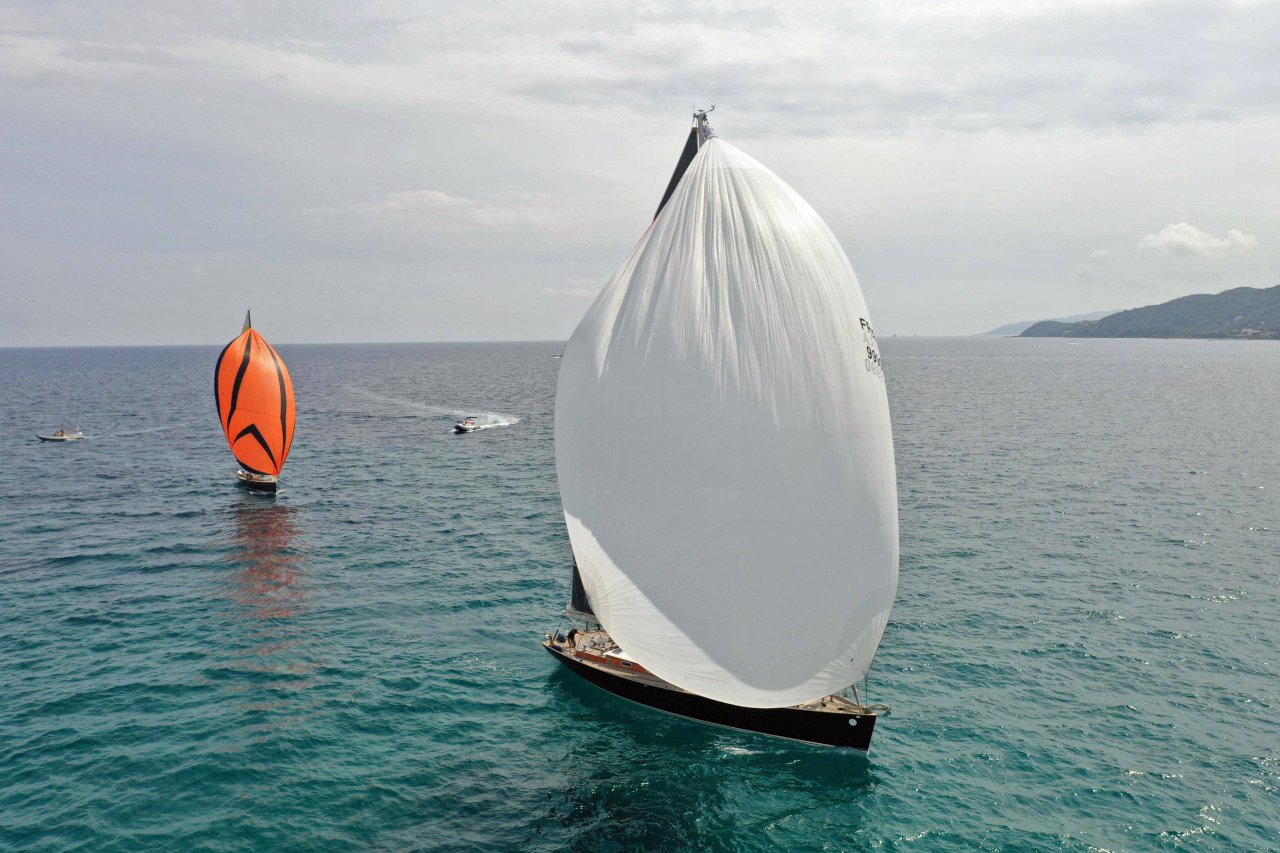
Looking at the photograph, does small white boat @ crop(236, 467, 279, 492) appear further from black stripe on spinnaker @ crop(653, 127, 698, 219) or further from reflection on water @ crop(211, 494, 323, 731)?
black stripe on spinnaker @ crop(653, 127, 698, 219)

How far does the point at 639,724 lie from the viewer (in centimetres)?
2783

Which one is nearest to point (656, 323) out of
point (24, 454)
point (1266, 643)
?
point (1266, 643)

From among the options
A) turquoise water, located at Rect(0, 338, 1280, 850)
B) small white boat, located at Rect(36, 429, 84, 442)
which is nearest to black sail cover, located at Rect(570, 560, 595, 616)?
turquoise water, located at Rect(0, 338, 1280, 850)

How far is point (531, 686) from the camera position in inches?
1203

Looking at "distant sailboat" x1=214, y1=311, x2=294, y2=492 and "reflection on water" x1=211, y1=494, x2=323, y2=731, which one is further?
"distant sailboat" x1=214, y1=311, x2=294, y2=492

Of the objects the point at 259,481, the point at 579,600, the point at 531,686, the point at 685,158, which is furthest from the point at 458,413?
the point at 685,158

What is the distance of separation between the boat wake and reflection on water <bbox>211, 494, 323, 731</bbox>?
4630 centimetres

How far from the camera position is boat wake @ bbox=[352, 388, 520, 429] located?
98.6 meters

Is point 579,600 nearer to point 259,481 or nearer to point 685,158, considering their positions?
point 685,158

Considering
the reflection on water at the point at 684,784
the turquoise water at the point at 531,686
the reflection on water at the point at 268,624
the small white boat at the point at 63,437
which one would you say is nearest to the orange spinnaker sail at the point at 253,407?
the turquoise water at the point at 531,686

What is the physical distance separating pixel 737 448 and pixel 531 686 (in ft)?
54.0

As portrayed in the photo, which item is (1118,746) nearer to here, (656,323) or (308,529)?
(656,323)

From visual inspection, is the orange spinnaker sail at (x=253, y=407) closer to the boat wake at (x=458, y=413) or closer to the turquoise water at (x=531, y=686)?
the turquoise water at (x=531, y=686)

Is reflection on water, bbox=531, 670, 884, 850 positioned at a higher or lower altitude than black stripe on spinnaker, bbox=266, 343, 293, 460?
lower
